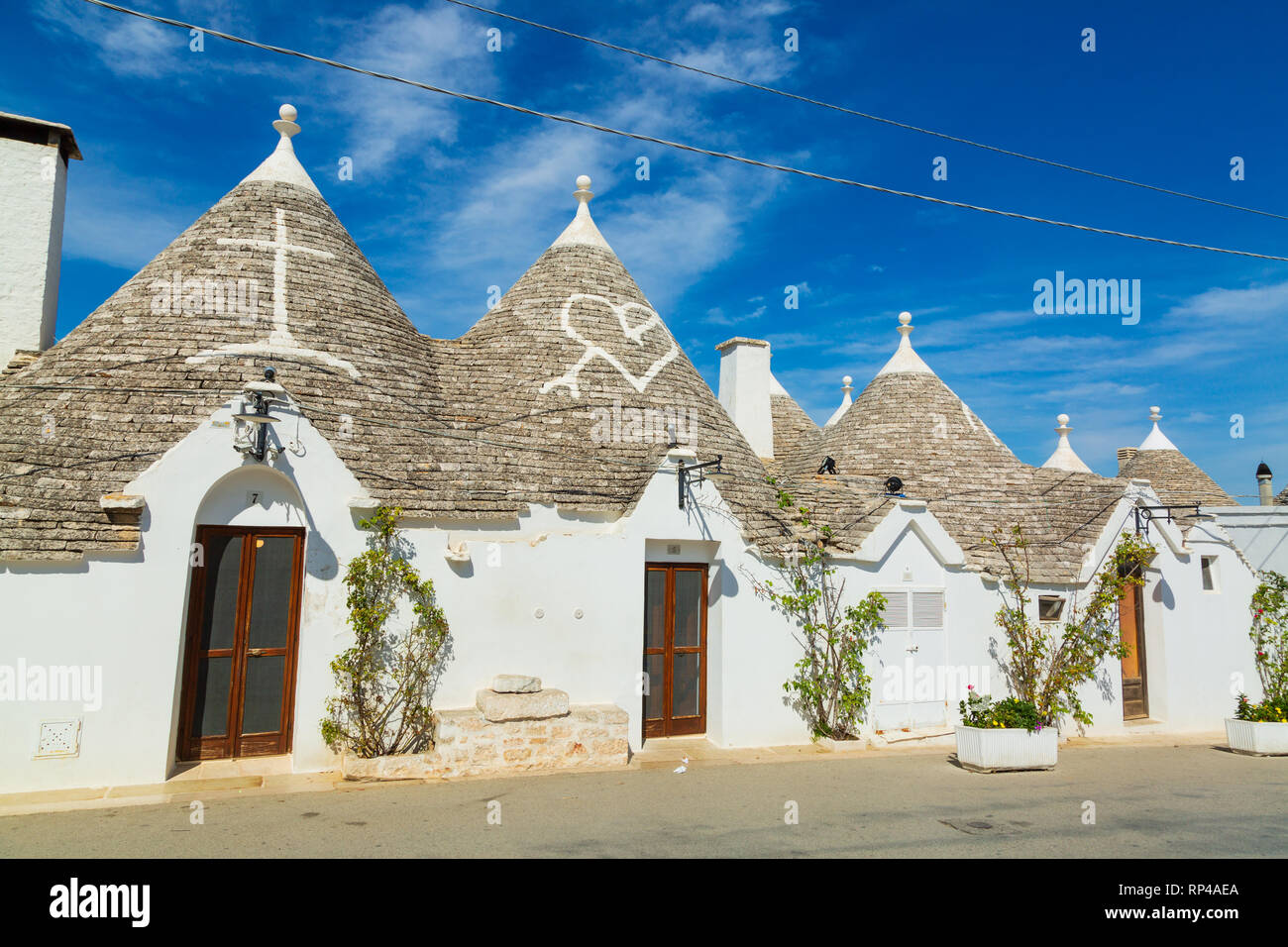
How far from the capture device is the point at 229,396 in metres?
9.52

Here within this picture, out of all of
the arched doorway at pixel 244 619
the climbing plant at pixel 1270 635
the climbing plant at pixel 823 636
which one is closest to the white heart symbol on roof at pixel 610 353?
the climbing plant at pixel 823 636

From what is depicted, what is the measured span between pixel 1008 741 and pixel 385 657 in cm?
804

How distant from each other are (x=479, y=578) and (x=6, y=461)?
5.26 metres

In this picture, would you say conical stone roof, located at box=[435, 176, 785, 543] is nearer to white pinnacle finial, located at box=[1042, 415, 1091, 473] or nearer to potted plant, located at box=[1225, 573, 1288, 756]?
potted plant, located at box=[1225, 573, 1288, 756]

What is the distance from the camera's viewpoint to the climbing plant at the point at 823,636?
11.4 m

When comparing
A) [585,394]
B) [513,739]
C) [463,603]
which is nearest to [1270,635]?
[585,394]

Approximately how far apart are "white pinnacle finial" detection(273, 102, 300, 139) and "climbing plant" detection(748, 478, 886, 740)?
34.8 feet

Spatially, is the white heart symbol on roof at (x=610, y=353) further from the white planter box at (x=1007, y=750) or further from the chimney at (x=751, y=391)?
the white planter box at (x=1007, y=750)

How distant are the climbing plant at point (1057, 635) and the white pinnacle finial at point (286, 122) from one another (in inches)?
537

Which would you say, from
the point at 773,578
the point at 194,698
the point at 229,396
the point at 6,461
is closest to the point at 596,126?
the point at 229,396

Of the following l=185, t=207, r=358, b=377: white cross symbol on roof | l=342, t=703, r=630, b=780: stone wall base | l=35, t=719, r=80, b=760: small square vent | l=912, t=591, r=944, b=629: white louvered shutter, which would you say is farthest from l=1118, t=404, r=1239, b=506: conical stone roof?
l=35, t=719, r=80, b=760: small square vent

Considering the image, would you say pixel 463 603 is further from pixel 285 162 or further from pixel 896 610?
pixel 285 162

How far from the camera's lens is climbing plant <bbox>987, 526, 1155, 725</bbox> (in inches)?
488

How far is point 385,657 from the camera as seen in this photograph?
30.4 feet
